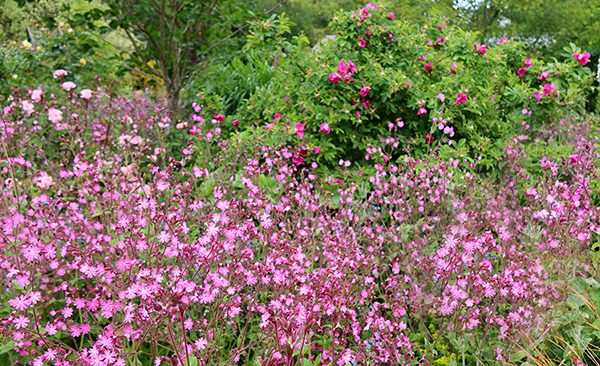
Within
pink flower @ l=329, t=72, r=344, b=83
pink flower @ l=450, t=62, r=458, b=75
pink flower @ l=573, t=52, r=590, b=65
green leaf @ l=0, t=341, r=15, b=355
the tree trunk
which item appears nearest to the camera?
green leaf @ l=0, t=341, r=15, b=355

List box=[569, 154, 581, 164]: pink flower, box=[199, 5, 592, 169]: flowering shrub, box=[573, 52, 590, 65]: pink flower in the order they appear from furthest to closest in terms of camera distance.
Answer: box=[573, 52, 590, 65]: pink flower
box=[199, 5, 592, 169]: flowering shrub
box=[569, 154, 581, 164]: pink flower

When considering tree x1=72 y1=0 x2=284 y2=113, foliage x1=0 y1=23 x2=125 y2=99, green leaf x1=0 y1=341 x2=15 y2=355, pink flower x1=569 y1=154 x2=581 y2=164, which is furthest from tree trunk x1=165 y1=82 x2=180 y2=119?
pink flower x1=569 y1=154 x2=581 y2=164

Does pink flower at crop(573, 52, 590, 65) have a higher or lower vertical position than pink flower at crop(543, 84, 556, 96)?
higher

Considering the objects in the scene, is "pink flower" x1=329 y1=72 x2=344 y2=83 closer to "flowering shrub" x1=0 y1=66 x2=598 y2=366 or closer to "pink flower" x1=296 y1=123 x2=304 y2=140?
"pink flower" x1=296 y1=123 x2=304 y2=140

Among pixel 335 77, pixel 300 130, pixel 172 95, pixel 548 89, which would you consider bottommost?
pixel 172 95

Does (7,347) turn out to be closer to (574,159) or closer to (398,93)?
(398,93)

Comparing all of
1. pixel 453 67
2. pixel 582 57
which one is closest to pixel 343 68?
pixel 453 67

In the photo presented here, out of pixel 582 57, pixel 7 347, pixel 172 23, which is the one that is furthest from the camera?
pixel 172 23

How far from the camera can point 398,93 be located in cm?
457

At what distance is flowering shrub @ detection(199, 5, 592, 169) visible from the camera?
445cm

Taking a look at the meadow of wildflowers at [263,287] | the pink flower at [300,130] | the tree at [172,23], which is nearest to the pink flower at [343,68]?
the pink flower at [300,130]

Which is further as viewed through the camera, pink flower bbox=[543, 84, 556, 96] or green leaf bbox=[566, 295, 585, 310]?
pink flower bbox=[543, 84, 556, 96]

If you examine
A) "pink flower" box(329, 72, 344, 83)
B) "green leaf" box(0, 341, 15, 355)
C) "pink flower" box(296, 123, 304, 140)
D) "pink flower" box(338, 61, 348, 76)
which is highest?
"pink flower" box(338, 61, 348, 76)

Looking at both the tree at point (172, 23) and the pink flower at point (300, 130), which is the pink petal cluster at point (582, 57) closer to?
the pink flower at point (300, 130)
